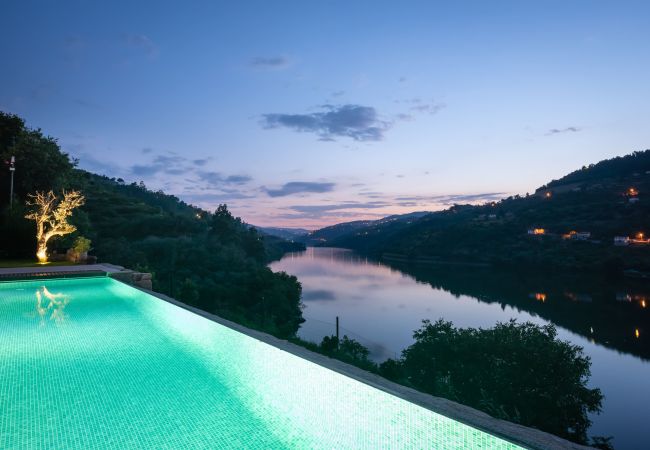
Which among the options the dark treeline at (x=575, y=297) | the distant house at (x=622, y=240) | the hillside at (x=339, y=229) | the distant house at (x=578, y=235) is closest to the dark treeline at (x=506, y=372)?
the dark treeline at (x=575, y=297)

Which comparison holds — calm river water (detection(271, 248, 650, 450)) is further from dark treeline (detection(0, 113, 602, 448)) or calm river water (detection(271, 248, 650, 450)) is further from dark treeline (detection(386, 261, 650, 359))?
dark treeline (detection(0, 113, 602, 448))

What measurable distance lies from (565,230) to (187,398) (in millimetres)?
67564

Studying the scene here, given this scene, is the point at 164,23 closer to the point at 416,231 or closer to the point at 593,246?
the point at 593,246

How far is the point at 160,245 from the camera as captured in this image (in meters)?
30.1

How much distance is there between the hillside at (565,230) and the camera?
47.6 meters

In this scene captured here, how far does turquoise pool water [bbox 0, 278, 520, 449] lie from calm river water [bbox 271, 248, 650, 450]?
6.44m

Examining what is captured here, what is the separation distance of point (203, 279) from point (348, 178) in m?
29.2

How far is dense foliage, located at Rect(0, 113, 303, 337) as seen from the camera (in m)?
15.3

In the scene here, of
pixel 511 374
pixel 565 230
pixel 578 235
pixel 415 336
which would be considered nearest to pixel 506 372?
pixel 511 374

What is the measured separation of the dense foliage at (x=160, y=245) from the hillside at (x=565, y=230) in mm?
37540

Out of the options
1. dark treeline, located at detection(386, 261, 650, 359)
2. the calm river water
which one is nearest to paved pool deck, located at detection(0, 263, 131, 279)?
the calm river water

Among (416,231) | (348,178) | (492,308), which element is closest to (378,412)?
(492,308)

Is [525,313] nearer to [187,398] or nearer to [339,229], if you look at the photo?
[187,398]

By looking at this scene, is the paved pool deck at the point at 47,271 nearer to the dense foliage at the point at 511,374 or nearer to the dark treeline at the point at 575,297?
the dense foliage at the point at 511,374
